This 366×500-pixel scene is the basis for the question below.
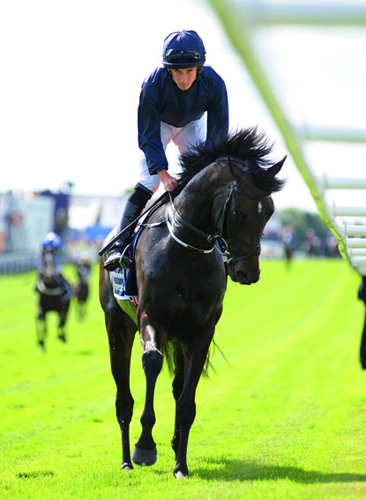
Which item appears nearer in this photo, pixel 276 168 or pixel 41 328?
pixel 276 168

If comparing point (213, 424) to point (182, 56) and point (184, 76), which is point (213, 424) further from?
point (182, 56)

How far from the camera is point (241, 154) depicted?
5.31m

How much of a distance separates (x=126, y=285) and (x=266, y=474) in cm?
171

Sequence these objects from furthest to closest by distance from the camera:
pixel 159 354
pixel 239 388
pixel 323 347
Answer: pixel 323 347, pixel 239 388, pixel 159 354

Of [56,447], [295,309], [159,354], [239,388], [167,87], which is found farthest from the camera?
[295,309]

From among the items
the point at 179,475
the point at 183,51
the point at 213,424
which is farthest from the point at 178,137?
the point at 213,424

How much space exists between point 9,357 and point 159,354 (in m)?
13.2

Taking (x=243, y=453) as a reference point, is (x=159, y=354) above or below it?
above

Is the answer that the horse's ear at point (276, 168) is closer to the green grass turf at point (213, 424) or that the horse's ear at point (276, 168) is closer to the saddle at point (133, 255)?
the saddle at point (133, 255)

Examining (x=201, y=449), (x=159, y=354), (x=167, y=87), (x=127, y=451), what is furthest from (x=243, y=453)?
(x=167, y=87)

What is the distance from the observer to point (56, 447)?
23.6 feet

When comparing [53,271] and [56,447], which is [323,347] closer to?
[53,271]

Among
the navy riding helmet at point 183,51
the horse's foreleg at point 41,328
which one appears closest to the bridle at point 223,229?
the navy riding helmet at point 183,51

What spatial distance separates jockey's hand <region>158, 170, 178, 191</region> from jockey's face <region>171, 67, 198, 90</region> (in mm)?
630
